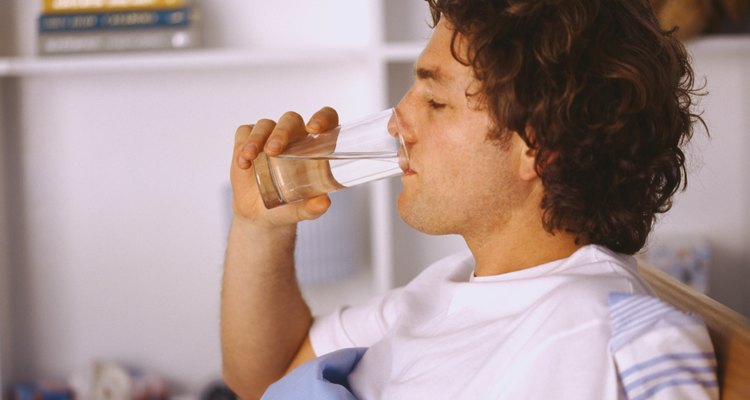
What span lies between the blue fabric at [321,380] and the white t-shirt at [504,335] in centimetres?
2

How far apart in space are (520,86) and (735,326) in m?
0.35

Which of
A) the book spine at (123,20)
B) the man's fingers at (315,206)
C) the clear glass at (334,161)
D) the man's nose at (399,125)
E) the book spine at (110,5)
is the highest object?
the book spine at (110,5)

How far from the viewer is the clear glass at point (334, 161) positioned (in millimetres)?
1047

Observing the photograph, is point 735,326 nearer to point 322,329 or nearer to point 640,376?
point 640,376

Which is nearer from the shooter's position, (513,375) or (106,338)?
(513,375)

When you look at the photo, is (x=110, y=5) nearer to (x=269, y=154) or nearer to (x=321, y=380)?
(x=269, y=154)

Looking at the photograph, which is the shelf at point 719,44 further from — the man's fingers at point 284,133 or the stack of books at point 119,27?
the man's fingers at point 284,133

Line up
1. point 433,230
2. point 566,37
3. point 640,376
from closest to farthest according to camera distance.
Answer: point 640,376 < point 566,37 < point 433,230

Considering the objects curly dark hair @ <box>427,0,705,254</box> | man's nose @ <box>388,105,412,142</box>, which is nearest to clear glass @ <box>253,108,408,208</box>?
man's nose @ <box>388,105,412,142</box>

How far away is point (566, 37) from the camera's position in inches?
38.7

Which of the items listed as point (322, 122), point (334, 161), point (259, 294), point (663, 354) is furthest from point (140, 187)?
point (663, 354)

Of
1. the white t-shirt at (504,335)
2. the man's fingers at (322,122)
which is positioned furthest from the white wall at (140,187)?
the white t-shirt at (504,335)

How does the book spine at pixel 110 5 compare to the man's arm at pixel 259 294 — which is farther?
the book spine at pixel 110 5

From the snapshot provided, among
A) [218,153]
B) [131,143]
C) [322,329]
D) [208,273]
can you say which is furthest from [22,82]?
[322,329]
